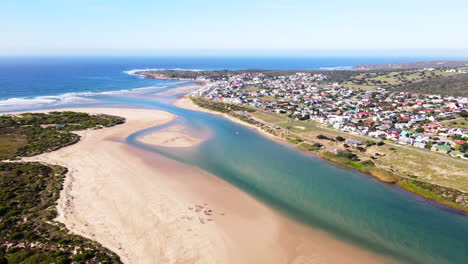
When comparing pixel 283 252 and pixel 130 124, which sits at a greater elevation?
pixel 130 124

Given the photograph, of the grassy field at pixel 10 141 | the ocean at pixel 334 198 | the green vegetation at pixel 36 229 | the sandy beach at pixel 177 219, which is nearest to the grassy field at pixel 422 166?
the ocean at pixel 334 198

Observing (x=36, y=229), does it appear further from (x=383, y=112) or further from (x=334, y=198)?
(x=383, y=112)

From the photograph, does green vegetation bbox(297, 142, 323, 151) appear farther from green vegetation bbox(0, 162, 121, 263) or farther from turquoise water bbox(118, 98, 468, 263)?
green vegetation bbox(0, 162, 121, 263)

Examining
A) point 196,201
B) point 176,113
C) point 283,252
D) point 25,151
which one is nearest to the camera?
point 283,252

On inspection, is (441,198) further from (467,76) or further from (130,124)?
(467,76)

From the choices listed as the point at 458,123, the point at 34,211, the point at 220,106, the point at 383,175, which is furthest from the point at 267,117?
the point at 34,211

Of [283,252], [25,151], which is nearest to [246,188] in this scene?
[283,252]

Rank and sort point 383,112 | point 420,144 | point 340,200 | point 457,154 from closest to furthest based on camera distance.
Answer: point 340,200 < point 457,154 < point 420,144 < point 383,112

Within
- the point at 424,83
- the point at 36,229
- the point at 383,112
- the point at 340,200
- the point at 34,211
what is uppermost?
the point at 424,83
